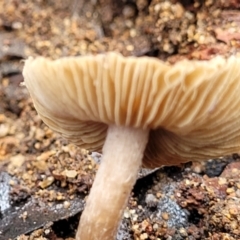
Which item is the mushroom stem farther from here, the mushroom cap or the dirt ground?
the dirt ground

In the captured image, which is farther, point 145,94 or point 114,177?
point 114,177

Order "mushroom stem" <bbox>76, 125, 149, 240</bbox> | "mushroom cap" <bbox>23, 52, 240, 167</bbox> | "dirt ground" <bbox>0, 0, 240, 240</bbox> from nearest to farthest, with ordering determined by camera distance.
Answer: "mushroom cap" <bbox>23, 52, 240, 167</bbox> → "mushroom stem" <bbox>76, 125, 149, 240</bbox> → "dirt ground" <bbox>0, 0, 240, 240</bbox>

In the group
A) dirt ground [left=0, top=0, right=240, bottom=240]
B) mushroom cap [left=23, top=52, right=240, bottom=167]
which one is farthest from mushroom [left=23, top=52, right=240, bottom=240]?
dirt ground [left=0, top=0, right=240, bottom=240]

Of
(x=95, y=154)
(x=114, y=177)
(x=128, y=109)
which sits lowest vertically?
Result: (x=95, y=154)

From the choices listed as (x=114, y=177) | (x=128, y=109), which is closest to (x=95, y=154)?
(x=114, y=177)

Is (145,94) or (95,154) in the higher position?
(145,94)

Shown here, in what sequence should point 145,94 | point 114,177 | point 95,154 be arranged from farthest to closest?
point 95,154, point 114,177, point 145,94

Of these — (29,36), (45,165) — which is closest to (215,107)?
(45,165)

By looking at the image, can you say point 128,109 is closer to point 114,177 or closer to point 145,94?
point 145,94
